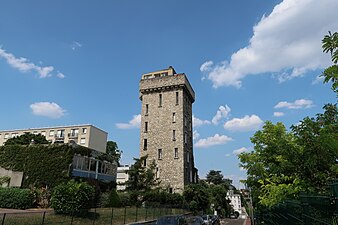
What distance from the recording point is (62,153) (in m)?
28.8

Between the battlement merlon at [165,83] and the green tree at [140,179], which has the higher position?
the battlement merlon at [165,83]

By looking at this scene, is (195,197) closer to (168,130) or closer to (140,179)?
(140,179)

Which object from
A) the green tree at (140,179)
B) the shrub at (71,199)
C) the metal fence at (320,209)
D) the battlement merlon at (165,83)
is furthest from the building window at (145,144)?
the metal fence at (320,209)

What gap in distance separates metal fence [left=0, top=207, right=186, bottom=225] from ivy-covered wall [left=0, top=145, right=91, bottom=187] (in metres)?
9.22

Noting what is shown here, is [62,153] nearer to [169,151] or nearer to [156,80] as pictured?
[169,151]

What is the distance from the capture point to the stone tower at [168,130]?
42438 mm

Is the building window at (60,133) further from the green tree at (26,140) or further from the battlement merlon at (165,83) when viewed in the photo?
the battlement merlon at (165,83)

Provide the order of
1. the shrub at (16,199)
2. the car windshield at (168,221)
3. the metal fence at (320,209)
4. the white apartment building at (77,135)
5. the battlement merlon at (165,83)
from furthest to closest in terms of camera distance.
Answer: the white apartment building at (77,135), the battlement merlon at (165,83), the shrub at (16,199), the car windshield at (168,221), the metal fence at (320,209)

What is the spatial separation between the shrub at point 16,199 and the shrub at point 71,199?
6716mm

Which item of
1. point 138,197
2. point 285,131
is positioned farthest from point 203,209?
point 285,131

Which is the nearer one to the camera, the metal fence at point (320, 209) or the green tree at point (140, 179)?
the metal fence at point (320, 209)

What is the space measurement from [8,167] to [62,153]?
6.37m

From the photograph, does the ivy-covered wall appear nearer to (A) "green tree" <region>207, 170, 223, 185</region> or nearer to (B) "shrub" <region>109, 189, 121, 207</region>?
(B) "shrub" <region>109, 189, 121, 207</region>

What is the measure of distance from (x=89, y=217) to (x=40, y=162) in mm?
13655
